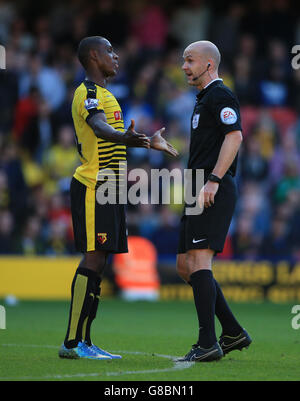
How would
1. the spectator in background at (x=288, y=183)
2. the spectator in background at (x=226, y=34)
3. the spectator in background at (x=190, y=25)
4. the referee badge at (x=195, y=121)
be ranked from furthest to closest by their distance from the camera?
1. the spectator in background at (x=190, y=25)
2. the spectator in background at (x=226, y=34)
3. the spectator in background at (x=288, y=183)
4. the referee badge at (x=195, y=121)

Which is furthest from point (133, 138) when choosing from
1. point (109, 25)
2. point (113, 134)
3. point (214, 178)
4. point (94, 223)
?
point (109, 25)

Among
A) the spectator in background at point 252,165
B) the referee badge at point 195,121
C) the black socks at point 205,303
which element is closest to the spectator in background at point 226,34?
the spectator in background at point 252,165

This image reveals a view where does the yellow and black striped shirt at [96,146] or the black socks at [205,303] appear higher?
the yellow and black striped shirt at [96,146]

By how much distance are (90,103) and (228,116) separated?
1.01 m

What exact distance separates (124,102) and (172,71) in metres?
1.53

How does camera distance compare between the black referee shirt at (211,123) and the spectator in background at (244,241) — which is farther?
the spectator in background at (244,241)

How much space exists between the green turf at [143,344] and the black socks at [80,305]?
0.21 meters

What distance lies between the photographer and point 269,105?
16.3m

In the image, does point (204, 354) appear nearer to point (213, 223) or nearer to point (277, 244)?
point (213, 223)

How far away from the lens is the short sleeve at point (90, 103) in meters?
6.33

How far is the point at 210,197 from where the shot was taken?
6219 mm

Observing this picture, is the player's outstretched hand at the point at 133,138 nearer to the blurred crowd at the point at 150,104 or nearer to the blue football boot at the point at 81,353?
the blue football boot at the point at 81,353
